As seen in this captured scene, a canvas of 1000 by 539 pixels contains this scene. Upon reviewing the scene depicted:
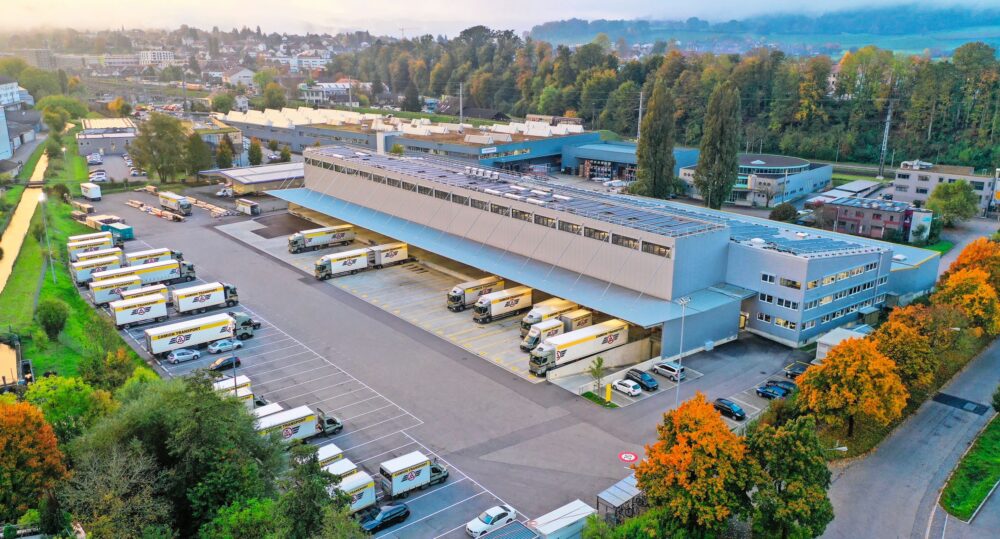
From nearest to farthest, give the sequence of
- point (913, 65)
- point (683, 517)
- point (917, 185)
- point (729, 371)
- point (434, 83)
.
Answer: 1. point (683, 517)
2. point (729, 371)
3. point (917, 185)
4. point (913, 65)
5. point (434, 83)

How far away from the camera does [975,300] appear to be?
32125 mm

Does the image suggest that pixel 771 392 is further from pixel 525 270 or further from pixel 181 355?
pixel 181 355

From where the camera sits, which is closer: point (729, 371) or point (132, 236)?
point (729, 371)

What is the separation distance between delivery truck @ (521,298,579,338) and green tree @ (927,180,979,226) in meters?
37.7

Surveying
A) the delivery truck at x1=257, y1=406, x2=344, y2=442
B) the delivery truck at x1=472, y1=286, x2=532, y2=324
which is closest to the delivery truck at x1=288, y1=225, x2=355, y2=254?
the delivery truck at x1=472, y1=286, x2=532, y2=324

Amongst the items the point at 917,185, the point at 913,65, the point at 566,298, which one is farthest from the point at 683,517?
the point at 913,65

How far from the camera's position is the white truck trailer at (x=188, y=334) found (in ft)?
108

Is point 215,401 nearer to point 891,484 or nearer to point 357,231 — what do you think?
point 891,484

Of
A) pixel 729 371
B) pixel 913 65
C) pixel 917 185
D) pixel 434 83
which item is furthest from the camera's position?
pixel 434 83

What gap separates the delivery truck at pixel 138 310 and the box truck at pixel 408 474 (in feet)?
67.9

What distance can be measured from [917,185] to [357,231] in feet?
169

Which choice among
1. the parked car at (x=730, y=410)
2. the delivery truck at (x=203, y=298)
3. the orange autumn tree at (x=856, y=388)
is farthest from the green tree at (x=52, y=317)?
the orange autumn tree at (x=856, y=388)

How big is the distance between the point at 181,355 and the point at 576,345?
1861cm

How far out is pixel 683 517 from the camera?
1842 centimetres
